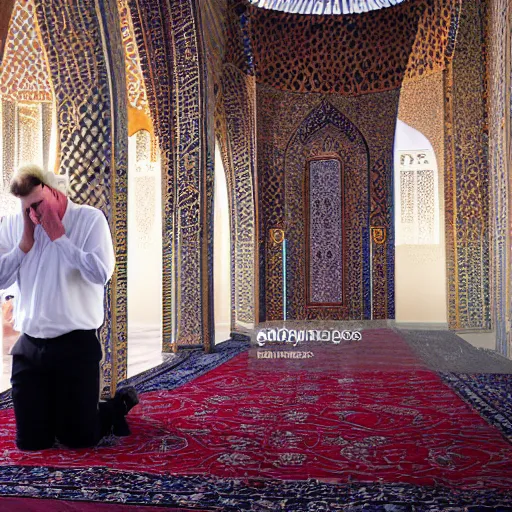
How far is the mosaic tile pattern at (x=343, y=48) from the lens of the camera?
27.0ft

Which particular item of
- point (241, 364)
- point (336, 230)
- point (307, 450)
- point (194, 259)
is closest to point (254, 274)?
point (336, 230)

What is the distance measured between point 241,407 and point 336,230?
635 centimetres

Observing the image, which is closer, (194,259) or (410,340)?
(194,259)

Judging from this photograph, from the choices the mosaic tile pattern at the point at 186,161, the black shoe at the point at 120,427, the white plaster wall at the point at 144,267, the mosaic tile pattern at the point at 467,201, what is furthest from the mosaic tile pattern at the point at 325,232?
the black shoe at the point at 120,427

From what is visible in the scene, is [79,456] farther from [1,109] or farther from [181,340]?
[1,109]

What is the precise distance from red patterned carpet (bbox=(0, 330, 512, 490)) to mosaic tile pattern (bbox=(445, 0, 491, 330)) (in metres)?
3.69

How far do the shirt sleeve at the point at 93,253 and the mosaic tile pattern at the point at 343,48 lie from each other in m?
6.08

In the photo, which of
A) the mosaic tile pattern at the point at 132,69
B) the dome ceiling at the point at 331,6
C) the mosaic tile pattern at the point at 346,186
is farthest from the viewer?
the mosaic tile pattern at the point at 346,186

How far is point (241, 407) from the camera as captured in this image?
125 inches

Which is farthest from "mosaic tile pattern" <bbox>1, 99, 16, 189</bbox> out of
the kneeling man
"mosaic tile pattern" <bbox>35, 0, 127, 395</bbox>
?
the kneeling man

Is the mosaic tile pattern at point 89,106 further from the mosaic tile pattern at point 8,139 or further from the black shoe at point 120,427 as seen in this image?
the mosaic tile pattern at point 8,139

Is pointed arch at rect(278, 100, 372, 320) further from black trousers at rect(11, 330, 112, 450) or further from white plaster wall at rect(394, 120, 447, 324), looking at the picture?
black trousers at rect(11, 330, 112, 450)

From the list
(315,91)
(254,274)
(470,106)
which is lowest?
(254,274)

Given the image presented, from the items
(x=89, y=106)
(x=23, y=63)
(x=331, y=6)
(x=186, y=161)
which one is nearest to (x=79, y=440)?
(x=89, y=106)
